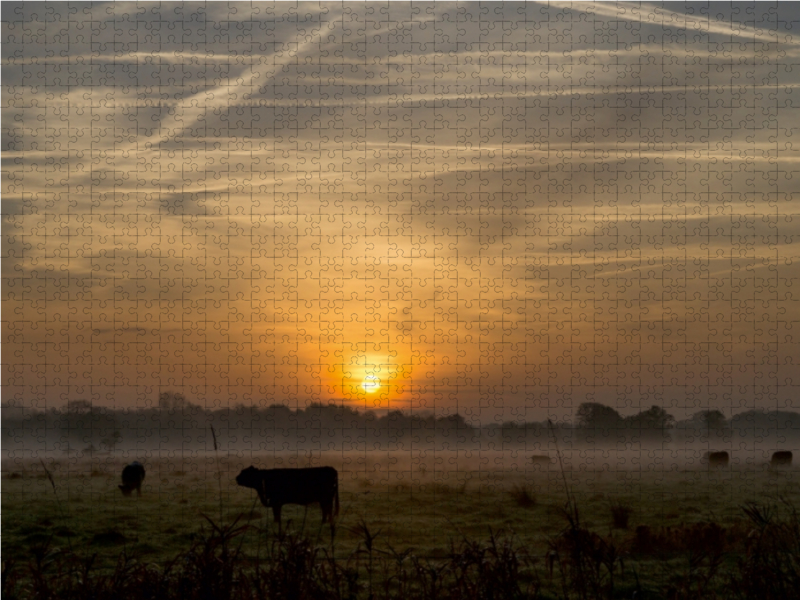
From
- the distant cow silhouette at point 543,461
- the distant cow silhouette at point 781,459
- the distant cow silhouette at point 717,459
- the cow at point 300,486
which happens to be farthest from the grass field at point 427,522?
the distant cow silhouette at point 781,459

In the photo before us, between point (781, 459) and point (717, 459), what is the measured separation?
14.9 ft

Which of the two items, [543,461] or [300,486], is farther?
[543,461]

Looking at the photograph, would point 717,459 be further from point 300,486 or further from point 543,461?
point 300,486

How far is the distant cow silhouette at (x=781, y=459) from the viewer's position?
178ft

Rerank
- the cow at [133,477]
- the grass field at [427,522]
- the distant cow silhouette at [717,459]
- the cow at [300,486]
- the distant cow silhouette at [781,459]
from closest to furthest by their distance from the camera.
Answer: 1. the grass field at [427,522]
2. the cow at [300,486]
3. the cow at [133,477]
4. the distant cow silhouette at [717,459]
5. the distant cow silhouette at [781,459]

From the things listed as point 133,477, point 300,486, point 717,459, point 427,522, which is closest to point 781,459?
point 717,459

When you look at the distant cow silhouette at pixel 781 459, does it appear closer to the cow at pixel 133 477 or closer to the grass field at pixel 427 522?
the grass field at pixel 427 522

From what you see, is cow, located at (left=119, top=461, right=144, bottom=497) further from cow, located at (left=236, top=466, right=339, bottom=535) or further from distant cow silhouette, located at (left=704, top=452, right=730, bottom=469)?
distant cow silhouette, located at (left=704, top=452, right=730, bottom=469)

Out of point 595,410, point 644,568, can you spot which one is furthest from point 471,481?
point 644,568

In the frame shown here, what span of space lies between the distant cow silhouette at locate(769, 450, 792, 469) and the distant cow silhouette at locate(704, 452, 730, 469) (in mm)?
3036

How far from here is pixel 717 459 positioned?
56531 millimetres

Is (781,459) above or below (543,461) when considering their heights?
above

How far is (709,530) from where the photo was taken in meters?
16.8

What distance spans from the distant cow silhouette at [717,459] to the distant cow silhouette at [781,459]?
3.04 m
